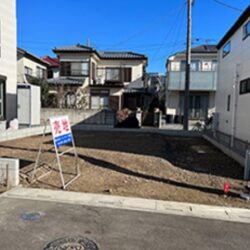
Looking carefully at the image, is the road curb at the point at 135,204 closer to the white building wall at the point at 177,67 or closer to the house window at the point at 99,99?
the white building wall at the point at 177,67

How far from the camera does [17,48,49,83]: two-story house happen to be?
2162 centimetres

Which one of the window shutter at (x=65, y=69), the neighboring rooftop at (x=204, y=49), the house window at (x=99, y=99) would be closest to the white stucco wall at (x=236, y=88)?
the neighboring rooftop at (x=204, y=49)

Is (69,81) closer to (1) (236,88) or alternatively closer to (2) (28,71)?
(2) (28,71)

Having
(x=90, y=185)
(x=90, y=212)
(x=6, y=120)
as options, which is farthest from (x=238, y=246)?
(x=6, y=120)

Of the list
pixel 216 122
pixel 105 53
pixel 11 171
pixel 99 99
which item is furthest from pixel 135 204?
pixel 105 53

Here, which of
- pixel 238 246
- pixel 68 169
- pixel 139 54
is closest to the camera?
pixel 238 246

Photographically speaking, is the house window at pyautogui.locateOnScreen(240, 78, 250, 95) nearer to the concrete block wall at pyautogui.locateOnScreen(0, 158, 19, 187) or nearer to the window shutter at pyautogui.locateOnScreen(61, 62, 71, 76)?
the concrete block wall at pyautogui.locateOnScreen(0, 158, 19, 187)

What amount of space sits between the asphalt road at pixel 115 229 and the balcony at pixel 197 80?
18.4 m

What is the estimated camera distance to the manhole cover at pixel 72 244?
3104 mm

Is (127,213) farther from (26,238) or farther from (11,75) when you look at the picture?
(11,75)

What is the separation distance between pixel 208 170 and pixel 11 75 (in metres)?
10.4

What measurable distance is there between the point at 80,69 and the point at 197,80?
10.7 m

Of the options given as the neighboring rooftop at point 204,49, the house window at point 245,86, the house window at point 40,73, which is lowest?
the house window at point 245,86

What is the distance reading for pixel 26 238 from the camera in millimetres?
3303
